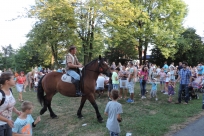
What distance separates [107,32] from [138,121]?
54.2 ft

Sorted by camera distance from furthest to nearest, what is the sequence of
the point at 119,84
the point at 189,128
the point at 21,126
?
the point at 119,84 < the point at 189,128 < the point at 21,126

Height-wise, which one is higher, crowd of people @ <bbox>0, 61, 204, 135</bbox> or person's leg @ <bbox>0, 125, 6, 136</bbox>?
crowd of people @ <bbox>0, 61, 204, 135</bbox>

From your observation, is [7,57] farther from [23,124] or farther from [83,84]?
[23,124]

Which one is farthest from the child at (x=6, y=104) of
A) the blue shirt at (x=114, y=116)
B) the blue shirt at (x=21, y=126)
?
the blue shirt at (x=114, y=116)

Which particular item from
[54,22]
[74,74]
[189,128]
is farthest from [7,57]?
[189,128]

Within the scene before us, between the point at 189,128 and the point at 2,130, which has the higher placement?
the point at 2,130

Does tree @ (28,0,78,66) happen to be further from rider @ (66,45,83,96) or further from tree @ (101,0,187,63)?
rider @ (66,45,83,96)

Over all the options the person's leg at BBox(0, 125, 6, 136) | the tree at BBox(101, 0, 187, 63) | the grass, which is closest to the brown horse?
the grass

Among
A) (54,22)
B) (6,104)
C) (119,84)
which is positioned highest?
(54,22)

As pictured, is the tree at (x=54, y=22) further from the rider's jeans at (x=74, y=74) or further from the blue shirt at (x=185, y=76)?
the blue shirt at (x=185, y=76)

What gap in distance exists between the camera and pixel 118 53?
38.1 metres

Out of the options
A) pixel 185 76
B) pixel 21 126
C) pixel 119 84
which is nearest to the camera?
pixel 21 126

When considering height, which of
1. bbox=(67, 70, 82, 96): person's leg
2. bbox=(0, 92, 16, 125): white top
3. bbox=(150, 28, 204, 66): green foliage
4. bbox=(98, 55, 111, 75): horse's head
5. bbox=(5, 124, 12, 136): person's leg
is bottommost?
bbox=(5, 124, 12, 136): person's leg

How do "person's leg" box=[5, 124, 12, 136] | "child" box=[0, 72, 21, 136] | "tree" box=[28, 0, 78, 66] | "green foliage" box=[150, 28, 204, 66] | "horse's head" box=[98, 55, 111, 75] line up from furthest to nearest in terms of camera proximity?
"green foliage" box=[150, 28, 204, 66] < "tree" box=[28, 0, 78, 66] < "horse's head" box=[98, 55, 111, 75] < "person's leg" box=[5, 124, 12, 136] < "child" box=[0, 72, 21, 136]
